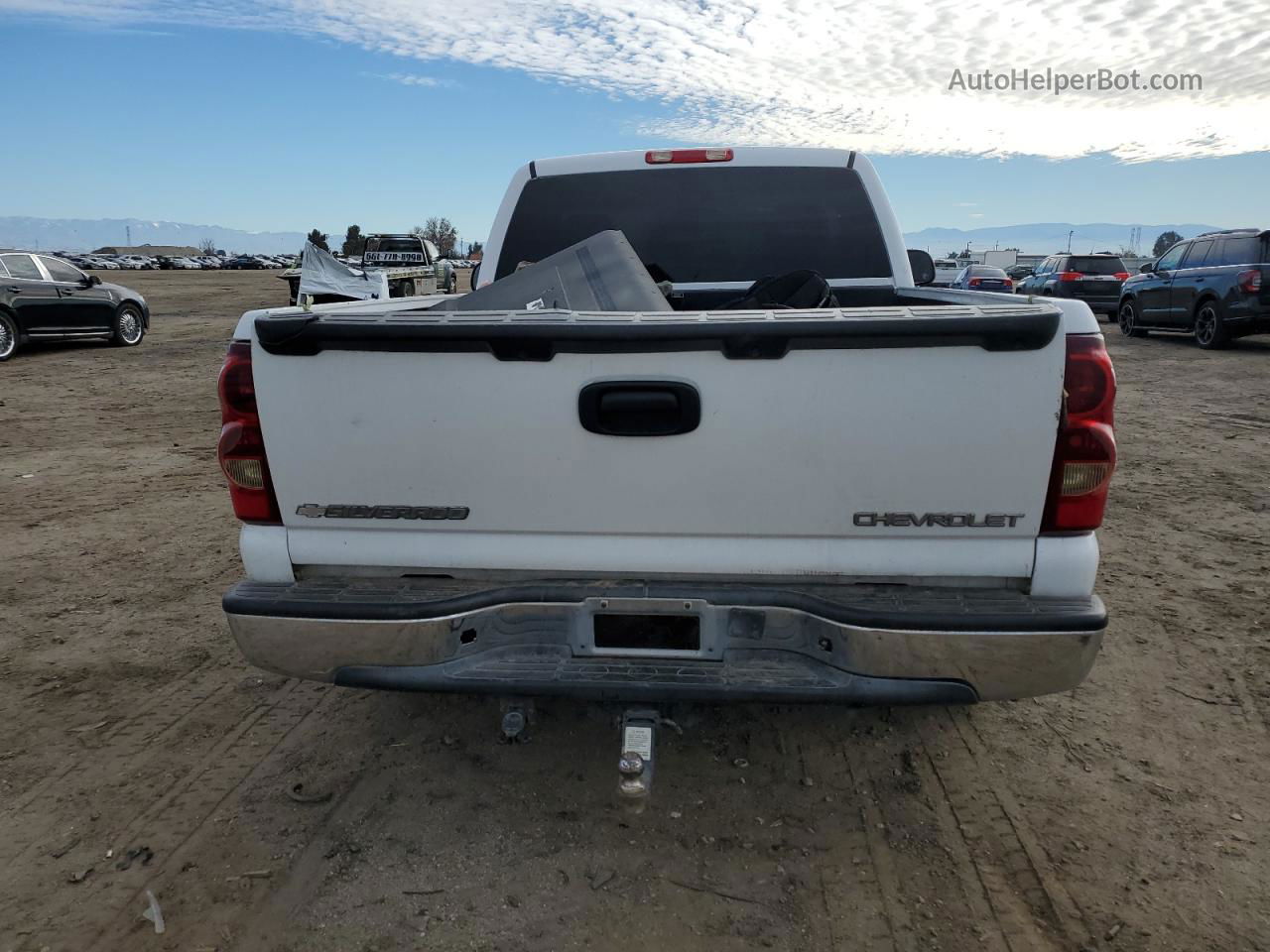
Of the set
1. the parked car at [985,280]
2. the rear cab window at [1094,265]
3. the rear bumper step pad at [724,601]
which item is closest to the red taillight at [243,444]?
the rear bumper step pad at [724,601]

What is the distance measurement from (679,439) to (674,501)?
0.59 ft

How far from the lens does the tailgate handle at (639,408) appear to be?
7.93 feet

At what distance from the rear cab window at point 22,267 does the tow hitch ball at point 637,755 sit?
16.4m

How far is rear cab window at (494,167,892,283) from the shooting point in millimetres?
4551

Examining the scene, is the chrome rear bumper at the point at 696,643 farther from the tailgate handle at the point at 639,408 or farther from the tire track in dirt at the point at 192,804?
the tire track in dirt at the point at 192,804

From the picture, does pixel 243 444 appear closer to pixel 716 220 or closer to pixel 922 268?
pixel 716 220

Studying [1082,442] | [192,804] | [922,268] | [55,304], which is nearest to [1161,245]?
[55,304]

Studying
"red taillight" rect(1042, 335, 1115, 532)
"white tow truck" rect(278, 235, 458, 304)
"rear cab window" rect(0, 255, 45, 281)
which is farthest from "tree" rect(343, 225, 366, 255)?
"red taillight" rect(1042, 335, 1115, 532)

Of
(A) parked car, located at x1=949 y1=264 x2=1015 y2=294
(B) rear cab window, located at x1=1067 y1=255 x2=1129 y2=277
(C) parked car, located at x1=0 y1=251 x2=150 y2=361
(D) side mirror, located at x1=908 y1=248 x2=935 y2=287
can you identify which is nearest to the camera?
(D) side mirror, located at x1=908 y1=248 x2=935 y2=287

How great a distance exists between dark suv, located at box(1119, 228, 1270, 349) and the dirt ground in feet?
37.8

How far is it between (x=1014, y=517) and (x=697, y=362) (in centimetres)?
97

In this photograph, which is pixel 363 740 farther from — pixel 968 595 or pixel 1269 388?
pixel 1269 388

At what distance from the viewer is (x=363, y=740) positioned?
3.43 meters

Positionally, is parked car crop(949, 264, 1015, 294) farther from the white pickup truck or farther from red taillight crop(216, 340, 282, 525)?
red taillight crop(216, 340, 282, 525)
